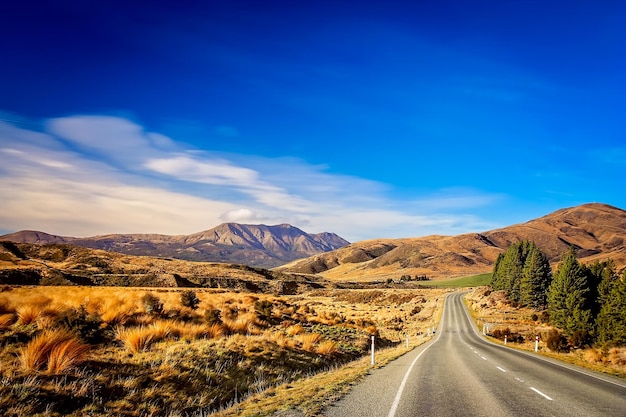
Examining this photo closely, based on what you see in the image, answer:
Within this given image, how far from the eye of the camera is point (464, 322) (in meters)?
63.0

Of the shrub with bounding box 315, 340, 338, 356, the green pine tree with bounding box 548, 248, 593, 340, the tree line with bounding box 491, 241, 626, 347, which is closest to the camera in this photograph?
the shrub with bounding box 315, 340, 338, 356

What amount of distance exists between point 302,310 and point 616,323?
32.0 meters

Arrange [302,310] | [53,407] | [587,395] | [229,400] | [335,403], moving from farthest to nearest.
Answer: [302,310] → [587,395] → [229,400] → [335,403] → [53,407]

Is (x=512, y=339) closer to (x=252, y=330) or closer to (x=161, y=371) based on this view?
(x=252, y=330)

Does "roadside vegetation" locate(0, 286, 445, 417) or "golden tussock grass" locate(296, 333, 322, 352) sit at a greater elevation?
"roadside vegetation" locate(0, 286, 445, 417)

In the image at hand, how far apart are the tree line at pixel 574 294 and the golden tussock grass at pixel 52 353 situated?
4128cm

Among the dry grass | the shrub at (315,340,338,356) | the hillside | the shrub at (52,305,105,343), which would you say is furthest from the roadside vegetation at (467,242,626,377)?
the hillside

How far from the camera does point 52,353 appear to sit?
820 cm

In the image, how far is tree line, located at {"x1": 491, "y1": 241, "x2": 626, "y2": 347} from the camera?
128 feet

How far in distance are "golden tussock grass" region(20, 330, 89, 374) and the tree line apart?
41277 mm

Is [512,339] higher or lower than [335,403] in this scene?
lower

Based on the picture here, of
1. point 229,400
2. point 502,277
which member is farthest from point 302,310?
point 502,277

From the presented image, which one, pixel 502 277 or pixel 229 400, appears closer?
pixel 229 400

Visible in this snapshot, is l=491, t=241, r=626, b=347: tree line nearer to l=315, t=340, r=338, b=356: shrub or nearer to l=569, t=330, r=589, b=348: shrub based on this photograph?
l=569, t=330, r=589, b=348: shrub
